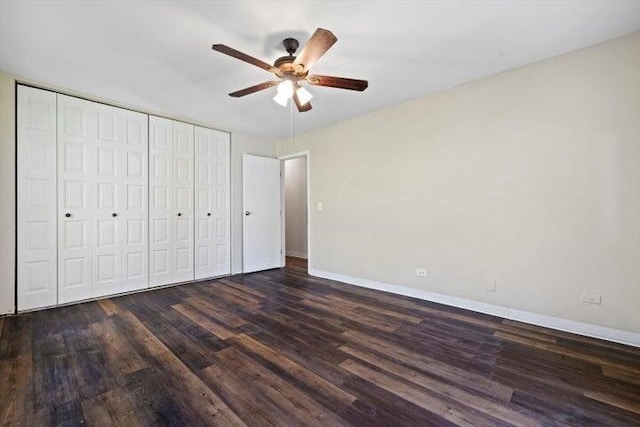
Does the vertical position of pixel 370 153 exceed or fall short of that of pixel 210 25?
it falls short

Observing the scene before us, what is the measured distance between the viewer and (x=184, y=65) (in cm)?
265

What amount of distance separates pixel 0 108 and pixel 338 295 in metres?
4.27

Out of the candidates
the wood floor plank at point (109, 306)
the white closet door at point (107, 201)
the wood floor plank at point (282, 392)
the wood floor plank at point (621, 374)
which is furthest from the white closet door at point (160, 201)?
the wood floor plank at point (621, 374)

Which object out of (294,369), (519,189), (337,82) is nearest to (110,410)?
(294,369)

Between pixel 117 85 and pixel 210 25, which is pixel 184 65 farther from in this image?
pixel 117 85

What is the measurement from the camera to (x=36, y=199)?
10.0ft

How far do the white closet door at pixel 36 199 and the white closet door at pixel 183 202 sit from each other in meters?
1.32

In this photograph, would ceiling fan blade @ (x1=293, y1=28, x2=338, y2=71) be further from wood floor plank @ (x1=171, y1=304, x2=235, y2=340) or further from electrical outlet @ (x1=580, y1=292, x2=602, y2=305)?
electrical outlet @ (x1=580, y1=292, x2=602, y2=305)

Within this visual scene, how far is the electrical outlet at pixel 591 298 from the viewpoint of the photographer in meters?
2.39

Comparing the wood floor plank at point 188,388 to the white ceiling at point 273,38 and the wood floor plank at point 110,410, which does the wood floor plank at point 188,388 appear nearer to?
the wood floor plank at point 110,410

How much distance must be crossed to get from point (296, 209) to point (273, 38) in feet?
15.8

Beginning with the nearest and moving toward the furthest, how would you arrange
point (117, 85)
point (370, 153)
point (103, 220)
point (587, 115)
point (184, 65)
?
point (587, 115)
point (184, 65)
point (117, 85)
point (103, 220)
point (370, 153)

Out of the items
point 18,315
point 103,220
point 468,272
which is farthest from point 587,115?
point 18,315

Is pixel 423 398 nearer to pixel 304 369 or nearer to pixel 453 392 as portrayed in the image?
pixel 453 392
